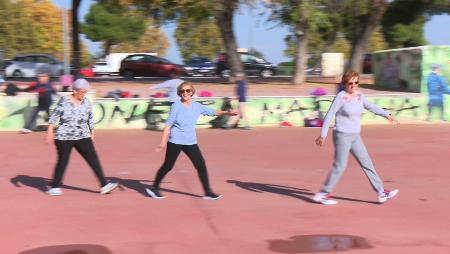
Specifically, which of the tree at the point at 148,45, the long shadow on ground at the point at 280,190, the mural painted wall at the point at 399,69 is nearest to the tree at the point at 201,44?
the tree at the point at 148,45

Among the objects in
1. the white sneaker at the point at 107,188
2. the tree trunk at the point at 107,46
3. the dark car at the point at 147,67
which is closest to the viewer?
the white sneaker at the point at 107,188

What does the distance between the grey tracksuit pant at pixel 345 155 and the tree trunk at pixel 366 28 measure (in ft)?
50.8

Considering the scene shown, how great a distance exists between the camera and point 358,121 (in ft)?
21.3

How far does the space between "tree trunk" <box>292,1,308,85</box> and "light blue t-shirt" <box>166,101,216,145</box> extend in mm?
13560

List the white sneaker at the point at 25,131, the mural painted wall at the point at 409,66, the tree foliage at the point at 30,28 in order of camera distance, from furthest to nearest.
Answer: the tree foliage at the point at 30,28 < the mural painted wall at the point at 409,66 < the white sneaker at the point at 25,131

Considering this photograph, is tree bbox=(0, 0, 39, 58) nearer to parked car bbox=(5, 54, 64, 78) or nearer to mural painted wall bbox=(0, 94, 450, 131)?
parked car bbox=(5, 54, 64, 78)

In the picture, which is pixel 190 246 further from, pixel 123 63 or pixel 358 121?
pixel 123 63

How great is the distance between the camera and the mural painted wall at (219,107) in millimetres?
14062

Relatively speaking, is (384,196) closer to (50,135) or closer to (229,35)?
(50,135)

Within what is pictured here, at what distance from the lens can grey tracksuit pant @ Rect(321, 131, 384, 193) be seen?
6449 millimetres

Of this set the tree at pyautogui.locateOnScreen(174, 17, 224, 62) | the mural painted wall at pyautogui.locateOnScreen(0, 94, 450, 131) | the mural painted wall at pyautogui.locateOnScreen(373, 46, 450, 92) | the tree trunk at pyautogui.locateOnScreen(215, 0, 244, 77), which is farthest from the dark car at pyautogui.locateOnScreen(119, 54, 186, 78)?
the tree at pyautogui.locateOnScreen(174, 17, 224, 62)

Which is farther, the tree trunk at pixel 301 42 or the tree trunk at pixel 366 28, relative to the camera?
the tree trunk at pixel 366 28

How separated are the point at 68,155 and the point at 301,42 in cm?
1540

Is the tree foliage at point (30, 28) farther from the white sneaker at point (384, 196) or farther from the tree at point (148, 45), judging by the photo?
the white sneaker at point (384, 196)
